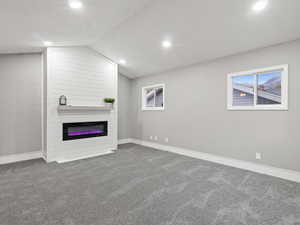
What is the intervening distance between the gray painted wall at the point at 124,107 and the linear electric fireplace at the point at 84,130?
128cm

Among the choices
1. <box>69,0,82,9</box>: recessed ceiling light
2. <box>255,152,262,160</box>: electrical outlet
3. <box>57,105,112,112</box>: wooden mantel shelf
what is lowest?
<box>255,152,262,160</box>: electrical outlet

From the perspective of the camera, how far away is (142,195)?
2.32 metres

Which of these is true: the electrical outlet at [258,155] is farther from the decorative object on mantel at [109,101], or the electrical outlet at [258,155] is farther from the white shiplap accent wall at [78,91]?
the decorative object on mantel at [109,101]

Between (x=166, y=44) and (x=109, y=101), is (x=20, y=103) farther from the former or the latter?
(x=166, y=44)

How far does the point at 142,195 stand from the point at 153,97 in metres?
3.94

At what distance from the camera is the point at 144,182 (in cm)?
276

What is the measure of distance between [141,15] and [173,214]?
342 centimetres

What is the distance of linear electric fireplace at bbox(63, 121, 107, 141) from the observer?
13.7 feet

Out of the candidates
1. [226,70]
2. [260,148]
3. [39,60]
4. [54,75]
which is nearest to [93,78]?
[54,75]

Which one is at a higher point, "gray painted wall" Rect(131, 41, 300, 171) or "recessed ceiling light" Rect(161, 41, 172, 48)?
"recessed ceiling light" Rect(161, 41, 172, 48)

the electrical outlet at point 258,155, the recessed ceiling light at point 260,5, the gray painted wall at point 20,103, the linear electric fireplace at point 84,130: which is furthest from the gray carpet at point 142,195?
the recessed ceiling light at point 260,5

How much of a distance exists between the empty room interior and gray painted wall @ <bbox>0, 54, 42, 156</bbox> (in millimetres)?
25

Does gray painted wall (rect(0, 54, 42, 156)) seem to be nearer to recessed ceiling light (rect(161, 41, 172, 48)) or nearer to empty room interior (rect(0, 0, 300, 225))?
empty room interior (rect(0, 0, 300, 225))

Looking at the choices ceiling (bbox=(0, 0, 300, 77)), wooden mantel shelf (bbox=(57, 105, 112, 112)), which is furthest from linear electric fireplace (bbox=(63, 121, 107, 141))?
ceiling (bbox=(0, 0, 300, 77))
